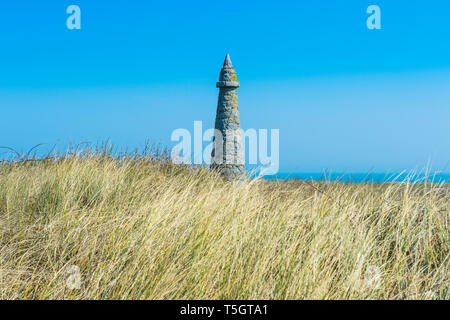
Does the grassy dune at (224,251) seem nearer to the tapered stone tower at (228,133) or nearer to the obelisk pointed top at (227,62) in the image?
the tapered stone tower at (228,133)

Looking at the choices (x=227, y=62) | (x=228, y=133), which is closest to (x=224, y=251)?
(x=228, y=133)

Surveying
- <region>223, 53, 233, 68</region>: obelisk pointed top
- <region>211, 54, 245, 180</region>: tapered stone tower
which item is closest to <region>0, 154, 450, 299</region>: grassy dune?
<region>211, 54, 245, 180</region>: tapered stone tower

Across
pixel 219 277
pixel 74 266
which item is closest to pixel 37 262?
pixel 74 266

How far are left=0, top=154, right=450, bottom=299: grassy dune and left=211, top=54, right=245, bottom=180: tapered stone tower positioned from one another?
692 cm

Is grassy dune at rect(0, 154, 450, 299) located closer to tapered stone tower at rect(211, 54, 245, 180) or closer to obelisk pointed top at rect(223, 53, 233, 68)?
tapered stone tower at rect(211, 54, 245, 180)

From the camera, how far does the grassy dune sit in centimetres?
362

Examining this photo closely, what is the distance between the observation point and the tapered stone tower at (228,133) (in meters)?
13.1

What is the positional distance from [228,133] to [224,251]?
30.5 feet

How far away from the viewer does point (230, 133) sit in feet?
43.4

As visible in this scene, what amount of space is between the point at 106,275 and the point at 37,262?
107 centimetres
